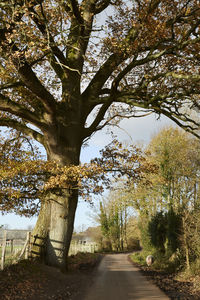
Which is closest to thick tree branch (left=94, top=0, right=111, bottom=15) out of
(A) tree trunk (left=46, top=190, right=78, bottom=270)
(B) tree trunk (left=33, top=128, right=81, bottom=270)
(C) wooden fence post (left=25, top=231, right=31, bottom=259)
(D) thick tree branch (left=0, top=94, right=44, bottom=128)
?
(D) thick tree branch (left=0, top=94, right=44, bottom=128)

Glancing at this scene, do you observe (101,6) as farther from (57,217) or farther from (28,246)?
(28,246)

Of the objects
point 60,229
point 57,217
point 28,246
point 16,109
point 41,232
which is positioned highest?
point 16,109

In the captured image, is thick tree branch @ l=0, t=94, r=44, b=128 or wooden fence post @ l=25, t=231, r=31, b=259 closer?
thick tree branch @ l=0, t=94, r=44, b=128

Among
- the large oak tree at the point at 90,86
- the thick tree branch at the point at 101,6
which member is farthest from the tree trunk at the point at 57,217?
the thick tree branch at the point at 101,6

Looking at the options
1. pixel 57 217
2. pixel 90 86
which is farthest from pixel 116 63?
pixel 57 217

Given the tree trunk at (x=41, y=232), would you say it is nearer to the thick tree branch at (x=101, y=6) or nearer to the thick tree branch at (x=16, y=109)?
the thick tree branch at (x=16, y=109)

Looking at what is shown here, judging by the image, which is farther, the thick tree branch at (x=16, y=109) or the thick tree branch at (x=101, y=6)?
the thick tree branch at (x=101, y=6)

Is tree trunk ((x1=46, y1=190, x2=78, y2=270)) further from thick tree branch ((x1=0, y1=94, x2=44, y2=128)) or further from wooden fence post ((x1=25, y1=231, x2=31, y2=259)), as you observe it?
thick tree branch ((x1=0, y1=94, x2=44, y2=128))

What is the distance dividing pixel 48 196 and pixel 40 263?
7.98 ft

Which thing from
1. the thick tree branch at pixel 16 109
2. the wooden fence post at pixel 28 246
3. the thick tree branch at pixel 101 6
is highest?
the thick tree branch at pixel 101 6

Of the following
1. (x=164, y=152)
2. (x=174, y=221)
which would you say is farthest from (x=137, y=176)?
(x=164, y=152)

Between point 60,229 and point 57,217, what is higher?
point 57,217

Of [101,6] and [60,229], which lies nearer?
[60,229]

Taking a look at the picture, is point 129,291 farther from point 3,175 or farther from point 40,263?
point 3,175
